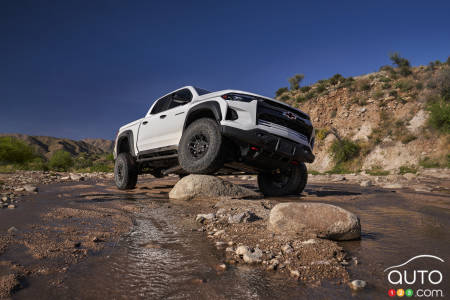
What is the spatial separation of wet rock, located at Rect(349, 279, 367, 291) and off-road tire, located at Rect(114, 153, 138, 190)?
19.8 ft

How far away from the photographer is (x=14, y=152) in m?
24.8

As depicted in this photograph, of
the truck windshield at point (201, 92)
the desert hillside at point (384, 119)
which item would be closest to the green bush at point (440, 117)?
the desert hillside at point (384, 119)

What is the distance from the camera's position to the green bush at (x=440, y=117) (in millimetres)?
16480

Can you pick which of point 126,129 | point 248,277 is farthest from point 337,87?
point 248,277

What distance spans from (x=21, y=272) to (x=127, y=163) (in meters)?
5.46

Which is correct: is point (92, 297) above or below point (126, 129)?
below

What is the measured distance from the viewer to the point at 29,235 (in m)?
2.22

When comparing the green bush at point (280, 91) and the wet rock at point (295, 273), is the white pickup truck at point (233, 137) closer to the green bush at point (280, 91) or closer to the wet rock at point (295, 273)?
the wet rock at point (295, 273)

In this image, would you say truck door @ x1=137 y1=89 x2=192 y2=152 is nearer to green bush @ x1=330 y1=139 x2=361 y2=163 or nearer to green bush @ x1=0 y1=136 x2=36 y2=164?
green bush @ x1=330 y1=139 x2=361 y2=163

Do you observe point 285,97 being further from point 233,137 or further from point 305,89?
point 233,137

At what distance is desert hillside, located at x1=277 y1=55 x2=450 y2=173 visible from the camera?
55.4ft

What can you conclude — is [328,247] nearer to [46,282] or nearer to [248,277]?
[248,277]

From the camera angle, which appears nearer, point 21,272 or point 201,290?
point 201,290


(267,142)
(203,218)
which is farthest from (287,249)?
(267,142)
